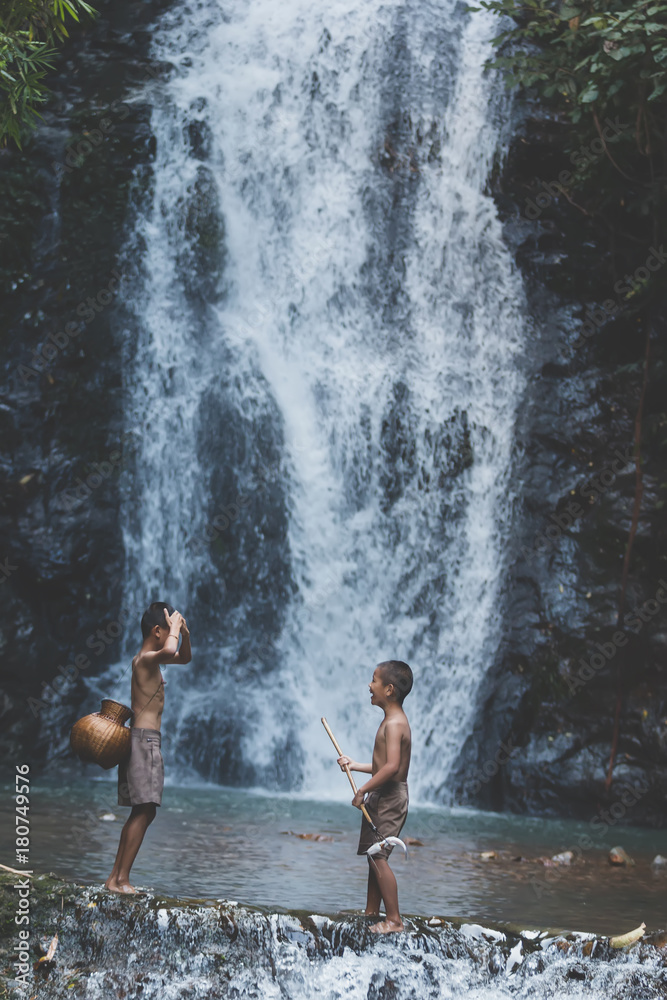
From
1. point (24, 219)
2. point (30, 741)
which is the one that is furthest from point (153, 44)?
point (30, 741)

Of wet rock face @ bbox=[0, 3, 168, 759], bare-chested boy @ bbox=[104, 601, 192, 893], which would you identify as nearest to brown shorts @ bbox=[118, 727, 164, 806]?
bare-chested boy @ bbox=[104, 601, 192, 893]

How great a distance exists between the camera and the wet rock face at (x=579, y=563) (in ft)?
37.3

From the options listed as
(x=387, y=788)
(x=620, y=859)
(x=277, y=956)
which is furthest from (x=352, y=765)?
(x=620, y=859)

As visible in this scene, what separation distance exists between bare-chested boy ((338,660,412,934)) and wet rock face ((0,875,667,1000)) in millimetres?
167

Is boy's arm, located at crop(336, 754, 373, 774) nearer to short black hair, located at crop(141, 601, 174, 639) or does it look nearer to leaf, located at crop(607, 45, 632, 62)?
short black hair, located at crop(141, 601, 174, 639)

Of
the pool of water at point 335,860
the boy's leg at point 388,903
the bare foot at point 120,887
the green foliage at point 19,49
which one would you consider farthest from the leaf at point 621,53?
the bare foot at point 120,887

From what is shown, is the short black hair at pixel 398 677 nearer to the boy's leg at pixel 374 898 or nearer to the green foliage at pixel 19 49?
the boy's leg at pixel 374 898

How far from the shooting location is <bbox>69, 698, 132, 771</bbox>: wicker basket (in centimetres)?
471

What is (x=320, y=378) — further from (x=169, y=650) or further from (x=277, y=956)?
(x=277, y=956)

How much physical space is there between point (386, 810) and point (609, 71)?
9.63m

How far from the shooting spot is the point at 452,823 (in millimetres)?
9539

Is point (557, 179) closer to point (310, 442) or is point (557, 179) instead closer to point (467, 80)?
point (467, 80)

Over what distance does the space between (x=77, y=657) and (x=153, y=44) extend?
8.88 metres

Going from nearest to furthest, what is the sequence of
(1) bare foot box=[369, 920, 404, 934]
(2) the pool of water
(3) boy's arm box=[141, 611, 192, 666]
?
(1) bare foot box=[369, 920, 404, 934] < (3) boy's arm box=[141, 611, 192, 666] < (2) the pool of water
